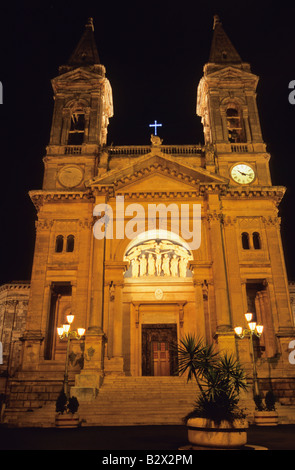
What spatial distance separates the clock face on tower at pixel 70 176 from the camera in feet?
96.8

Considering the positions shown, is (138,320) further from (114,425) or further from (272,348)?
(114,425)

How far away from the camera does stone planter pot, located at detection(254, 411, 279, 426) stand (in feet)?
52.7

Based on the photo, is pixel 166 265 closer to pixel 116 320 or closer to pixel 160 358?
pixel 160 358

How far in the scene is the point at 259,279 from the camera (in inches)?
Result: 1040

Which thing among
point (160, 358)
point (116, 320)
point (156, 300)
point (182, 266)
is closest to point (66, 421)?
point (116, 320)

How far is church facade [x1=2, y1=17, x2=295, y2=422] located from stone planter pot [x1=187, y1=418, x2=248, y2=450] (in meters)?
11.7

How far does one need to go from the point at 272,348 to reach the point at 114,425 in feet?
40.5


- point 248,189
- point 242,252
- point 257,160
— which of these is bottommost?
point 242,252

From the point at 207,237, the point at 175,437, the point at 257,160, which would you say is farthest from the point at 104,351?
the point at 257,160

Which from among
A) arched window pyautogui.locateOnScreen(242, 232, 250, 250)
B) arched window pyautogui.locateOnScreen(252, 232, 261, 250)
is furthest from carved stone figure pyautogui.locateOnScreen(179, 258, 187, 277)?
arched window pyautogui.locateOnScreen(252, 232, 261, 250)

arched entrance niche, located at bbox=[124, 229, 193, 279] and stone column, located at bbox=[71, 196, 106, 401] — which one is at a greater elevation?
arched entrance niche, located at bbox=[124, 229, 193, 279]

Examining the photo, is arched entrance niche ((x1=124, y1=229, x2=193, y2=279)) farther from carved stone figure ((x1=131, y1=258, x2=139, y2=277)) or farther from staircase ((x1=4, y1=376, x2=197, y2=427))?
staircase ((x1=4, y1=376, x2=197, y2=427))

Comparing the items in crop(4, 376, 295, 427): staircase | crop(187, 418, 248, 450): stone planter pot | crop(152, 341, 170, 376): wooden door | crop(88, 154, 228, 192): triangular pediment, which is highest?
crop(88, 154, 228, 192): triangular pediment

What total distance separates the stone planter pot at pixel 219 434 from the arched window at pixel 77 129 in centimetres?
2716
